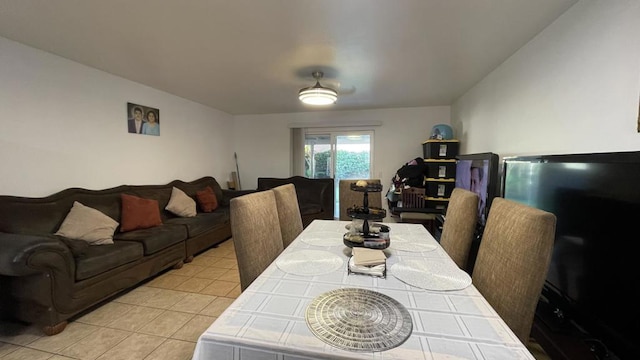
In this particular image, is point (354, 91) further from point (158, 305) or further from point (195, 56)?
point (158, 305)

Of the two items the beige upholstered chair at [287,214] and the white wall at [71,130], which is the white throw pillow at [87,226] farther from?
the beige upholstered chair at [287,214]

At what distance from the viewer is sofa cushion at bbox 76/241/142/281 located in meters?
2.01

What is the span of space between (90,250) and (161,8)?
77.4 inches

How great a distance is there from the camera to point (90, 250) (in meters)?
2.17

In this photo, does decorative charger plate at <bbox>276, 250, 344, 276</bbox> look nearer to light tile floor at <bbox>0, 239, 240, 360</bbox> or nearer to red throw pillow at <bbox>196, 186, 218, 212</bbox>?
light tile floor at <bbox>0, 239, 240, 360</bbox>

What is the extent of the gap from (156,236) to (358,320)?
261cm

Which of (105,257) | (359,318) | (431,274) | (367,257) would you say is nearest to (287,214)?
(367,257)

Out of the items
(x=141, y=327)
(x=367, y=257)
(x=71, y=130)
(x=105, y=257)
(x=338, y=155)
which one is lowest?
(x=141, y=327)

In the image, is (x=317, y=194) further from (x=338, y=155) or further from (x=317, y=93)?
(x=317, y=93)

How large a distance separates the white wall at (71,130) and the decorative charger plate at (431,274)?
3.24 meters

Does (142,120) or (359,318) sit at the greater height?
(142,120)

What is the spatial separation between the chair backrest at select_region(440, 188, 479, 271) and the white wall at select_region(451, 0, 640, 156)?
2.21 feet

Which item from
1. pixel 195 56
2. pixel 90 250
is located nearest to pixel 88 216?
pixel 90 250

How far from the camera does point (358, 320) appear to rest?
0.82 metres
